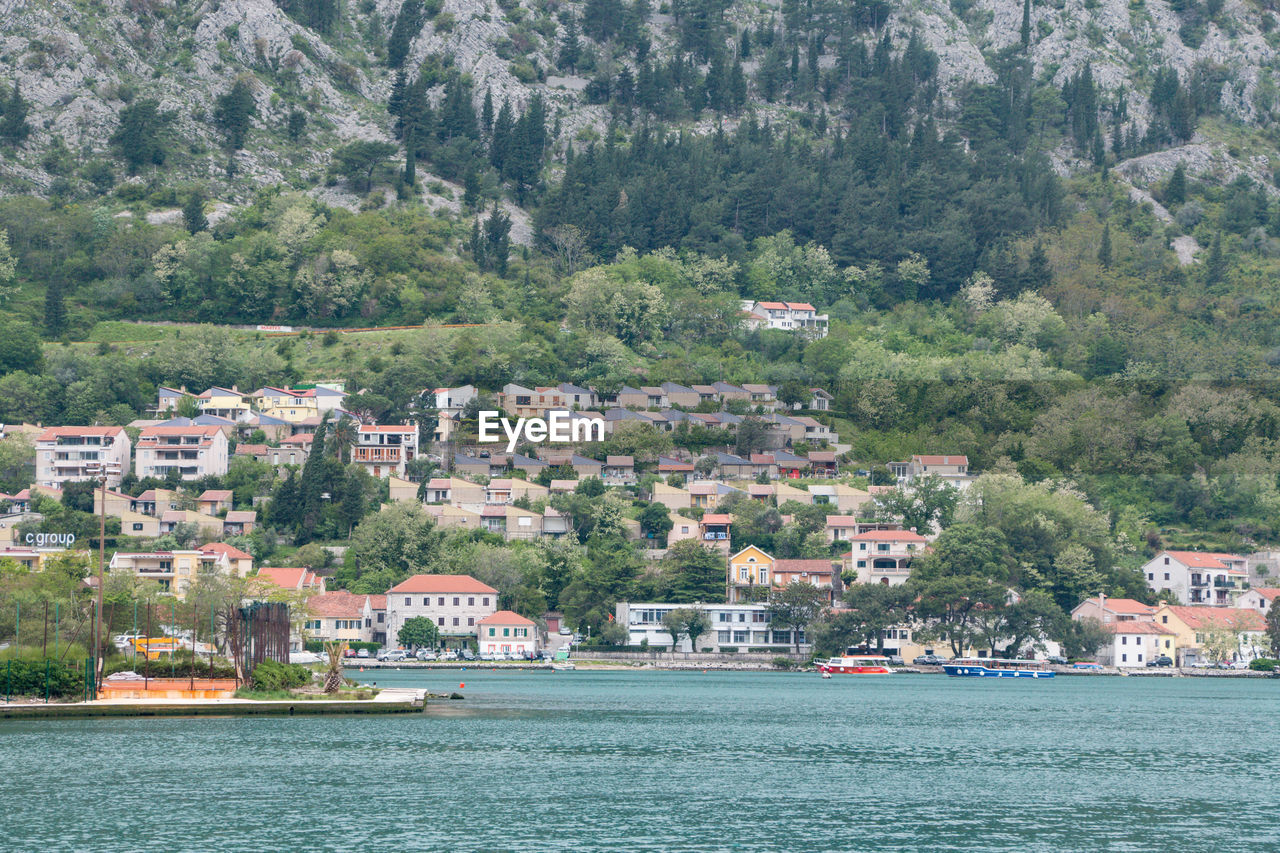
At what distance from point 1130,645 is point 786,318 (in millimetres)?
69447

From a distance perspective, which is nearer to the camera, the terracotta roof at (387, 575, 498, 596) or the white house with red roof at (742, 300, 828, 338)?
the terracotta roof at (387, 575, 498, 596)

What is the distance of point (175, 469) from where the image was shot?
132 metres

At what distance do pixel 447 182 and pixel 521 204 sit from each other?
337 inches

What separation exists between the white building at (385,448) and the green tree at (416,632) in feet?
99.0

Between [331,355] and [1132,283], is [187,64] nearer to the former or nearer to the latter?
[331,355]

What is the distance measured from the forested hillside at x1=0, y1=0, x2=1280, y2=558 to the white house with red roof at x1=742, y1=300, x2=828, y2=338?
244cm

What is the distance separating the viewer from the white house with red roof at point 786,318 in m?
175

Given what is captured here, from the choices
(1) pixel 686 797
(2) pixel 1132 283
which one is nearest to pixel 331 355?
(2) pixel 1132 283

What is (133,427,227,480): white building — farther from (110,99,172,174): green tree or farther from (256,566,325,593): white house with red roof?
(110,99,172,174): green tree

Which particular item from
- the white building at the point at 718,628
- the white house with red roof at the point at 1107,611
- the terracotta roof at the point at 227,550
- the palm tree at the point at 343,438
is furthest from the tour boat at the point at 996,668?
the palm tree at the point at 343,438

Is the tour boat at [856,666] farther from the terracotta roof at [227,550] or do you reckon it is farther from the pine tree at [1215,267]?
the pine tree at [1215,267]

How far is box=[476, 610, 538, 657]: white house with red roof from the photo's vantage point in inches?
4358

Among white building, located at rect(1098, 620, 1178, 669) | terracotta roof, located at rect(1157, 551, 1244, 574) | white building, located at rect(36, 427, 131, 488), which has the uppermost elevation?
white building, located at rect(36, 427, 131, 488)

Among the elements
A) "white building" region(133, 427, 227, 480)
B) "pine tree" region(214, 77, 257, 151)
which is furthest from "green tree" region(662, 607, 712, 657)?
"pine tree" region(214, 77, 257, 151)
